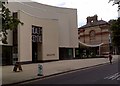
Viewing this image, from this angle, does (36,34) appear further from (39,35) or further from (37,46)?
(37,46)

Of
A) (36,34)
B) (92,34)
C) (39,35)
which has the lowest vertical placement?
(39,35)

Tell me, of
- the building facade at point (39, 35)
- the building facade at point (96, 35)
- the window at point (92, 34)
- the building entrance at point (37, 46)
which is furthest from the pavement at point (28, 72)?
A: the window at point (92, 34)

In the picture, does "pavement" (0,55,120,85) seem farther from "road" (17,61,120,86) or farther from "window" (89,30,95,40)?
"window" (89,30,95,40)

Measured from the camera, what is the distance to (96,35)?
10656 cm

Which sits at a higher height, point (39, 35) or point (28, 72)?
point (39, 35)

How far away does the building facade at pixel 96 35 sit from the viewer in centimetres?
10012

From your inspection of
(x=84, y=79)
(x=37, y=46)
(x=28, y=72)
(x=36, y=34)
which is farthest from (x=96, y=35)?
(x=84, y=79)

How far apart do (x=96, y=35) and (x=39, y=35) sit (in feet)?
186

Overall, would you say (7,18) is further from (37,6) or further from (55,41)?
(37,6)

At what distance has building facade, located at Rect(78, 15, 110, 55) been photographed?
10012cm

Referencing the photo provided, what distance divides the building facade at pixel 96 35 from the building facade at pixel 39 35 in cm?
2069

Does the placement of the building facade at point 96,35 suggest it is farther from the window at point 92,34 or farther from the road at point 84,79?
the road at point 84,79

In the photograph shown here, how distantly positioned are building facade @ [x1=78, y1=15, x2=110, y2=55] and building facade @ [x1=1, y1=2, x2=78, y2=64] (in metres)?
20.7

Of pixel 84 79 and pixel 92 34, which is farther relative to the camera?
pixel 92 34
